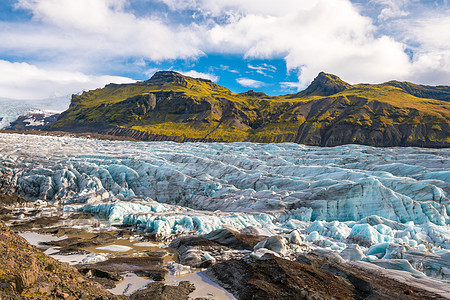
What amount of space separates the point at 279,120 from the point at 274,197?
414 feet

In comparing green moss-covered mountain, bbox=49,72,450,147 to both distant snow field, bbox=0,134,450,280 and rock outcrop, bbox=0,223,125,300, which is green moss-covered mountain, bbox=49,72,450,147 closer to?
distant snow field, bbox=0,134,450,280

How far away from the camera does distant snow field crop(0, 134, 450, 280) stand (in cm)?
2297

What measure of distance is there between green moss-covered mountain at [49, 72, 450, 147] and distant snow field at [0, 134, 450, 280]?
77.8 meters

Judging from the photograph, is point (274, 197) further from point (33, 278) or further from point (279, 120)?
point (279, 120)

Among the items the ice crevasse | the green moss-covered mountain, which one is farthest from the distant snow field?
the green moss-covered mountain

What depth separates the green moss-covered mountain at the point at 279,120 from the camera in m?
122

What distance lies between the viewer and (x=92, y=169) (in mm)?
44031

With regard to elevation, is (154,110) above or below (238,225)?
above

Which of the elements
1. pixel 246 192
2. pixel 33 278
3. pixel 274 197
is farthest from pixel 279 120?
pixel 33 278

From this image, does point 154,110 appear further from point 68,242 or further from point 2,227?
point 2,227

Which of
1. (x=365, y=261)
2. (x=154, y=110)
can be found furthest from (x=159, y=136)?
(x=365, y=261)

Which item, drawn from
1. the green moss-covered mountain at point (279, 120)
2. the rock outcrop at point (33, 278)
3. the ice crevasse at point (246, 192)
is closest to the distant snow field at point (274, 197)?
the ice crevasse at point (246, 192)

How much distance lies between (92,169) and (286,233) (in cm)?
3268

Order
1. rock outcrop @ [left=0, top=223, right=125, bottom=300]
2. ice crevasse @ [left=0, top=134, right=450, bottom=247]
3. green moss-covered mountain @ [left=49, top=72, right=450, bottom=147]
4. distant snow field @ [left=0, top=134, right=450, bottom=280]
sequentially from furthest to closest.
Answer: green moss-covered mountain @ [left=49, top=72, right=450, bottom=147]
ice crevasse @ [left=0, top=134, right=450, bottom=247]
distant snow field @ [left=0, top=134, right=450, bottom=280]
rock outcrop @ [left=0, top=223, right=125, bottom=300]
